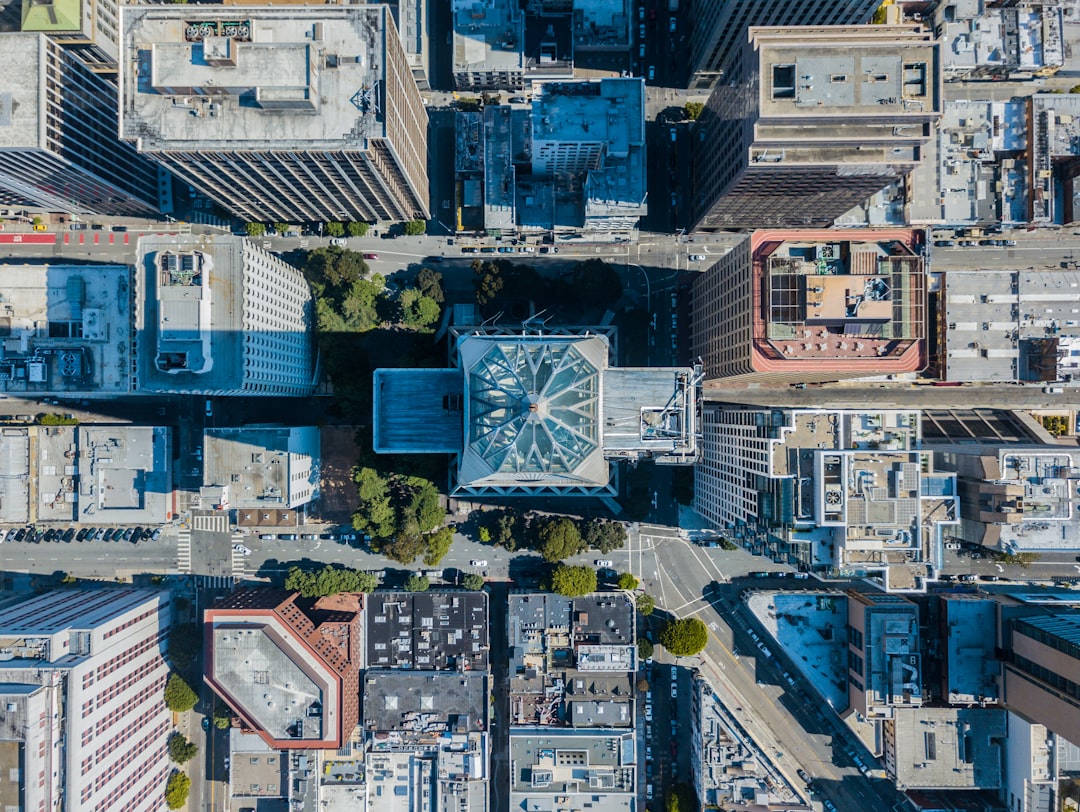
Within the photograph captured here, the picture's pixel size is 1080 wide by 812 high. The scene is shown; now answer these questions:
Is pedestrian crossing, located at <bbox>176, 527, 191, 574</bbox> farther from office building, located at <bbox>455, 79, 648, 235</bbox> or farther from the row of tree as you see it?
office building, located at <bbox>455, 79, 648, 235</bbox>

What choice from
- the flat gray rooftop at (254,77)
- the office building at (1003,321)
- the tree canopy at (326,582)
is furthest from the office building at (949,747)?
the flat gray rooftop at (254,77)

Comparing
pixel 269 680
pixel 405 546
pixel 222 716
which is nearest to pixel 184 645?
pixel 222 716

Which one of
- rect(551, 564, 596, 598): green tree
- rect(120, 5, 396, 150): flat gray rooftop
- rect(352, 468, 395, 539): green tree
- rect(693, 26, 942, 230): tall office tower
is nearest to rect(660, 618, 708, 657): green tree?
rect(551, 564, 596, 598): green tree

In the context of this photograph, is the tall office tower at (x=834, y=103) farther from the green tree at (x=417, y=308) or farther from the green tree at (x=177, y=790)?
the green tree at (x=177, y=790)

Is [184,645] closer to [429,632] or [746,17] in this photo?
[429,632]

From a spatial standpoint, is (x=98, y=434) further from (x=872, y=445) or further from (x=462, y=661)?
(x=872, y=445)
